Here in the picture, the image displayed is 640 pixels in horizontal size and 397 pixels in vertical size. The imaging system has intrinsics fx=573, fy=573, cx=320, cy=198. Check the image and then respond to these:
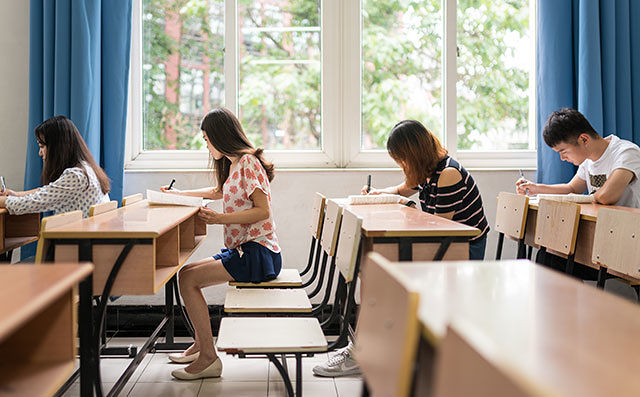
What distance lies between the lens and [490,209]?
11.5ft

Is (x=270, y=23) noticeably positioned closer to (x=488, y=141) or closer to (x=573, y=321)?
(x=488, y=141)

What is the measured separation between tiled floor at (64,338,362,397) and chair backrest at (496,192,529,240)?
3.41 feet

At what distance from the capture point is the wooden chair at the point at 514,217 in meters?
2.71

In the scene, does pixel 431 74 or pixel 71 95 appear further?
pixel 431 74

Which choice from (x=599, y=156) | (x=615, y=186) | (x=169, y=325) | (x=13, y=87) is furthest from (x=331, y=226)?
(x=13, y=87)

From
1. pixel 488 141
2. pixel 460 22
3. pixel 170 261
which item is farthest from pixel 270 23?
pixel 170 261

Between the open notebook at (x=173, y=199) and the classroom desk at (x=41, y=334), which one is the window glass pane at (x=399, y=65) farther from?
the classroom desk at (x=41, y=334)

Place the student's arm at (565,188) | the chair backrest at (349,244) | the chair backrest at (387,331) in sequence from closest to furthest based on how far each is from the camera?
the chair backrest at (387,331), the chair backrest at (349,244), the student's arm at (565,188)

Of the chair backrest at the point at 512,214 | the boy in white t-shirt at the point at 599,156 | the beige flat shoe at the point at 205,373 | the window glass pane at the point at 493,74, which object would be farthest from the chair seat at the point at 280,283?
the window glass pane at the point at 493,74

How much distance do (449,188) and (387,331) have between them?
4.95 ft

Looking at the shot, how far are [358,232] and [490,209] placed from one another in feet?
6.52

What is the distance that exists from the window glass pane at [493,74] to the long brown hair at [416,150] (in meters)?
1.18

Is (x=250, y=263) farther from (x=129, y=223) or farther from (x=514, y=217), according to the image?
(x=514, y=217)

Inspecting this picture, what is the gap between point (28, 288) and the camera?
1.07 m
